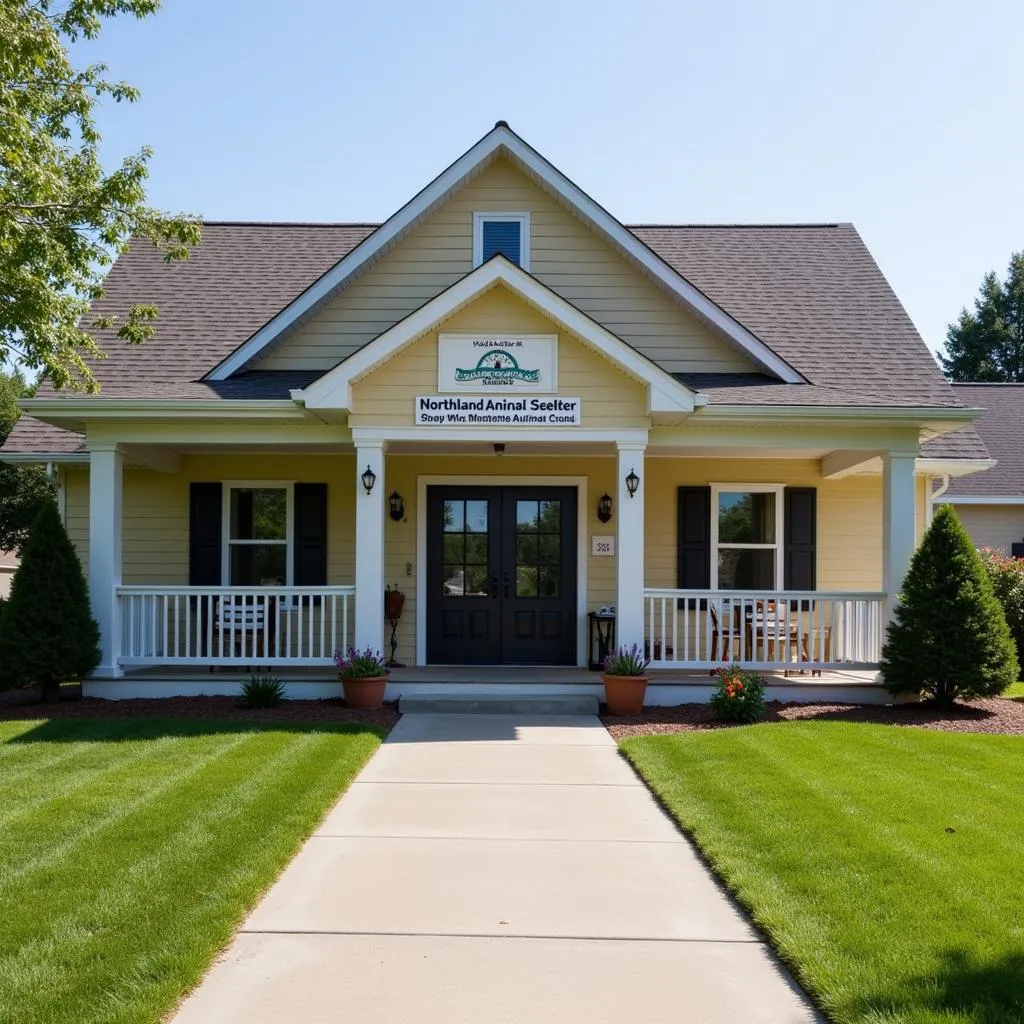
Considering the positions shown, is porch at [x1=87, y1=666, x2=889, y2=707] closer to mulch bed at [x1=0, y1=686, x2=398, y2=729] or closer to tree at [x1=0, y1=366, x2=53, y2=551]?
mulch bed at [x1=0, y1=686, x2=398, y2=729]

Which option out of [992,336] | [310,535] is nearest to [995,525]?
[310,535]

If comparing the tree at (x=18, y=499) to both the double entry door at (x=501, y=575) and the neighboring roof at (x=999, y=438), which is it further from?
the neighboring roof at (x=999, y=438)

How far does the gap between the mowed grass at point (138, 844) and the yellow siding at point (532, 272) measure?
5323mm

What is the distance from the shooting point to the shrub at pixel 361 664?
33.4 ft

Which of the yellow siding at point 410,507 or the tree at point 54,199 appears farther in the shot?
the yellow siding at point 410,507

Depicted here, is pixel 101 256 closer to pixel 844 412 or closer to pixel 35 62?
pixel 35 62

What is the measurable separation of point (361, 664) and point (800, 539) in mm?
6218

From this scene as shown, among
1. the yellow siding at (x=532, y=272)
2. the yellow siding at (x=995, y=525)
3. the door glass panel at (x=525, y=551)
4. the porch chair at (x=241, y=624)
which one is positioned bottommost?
the porch chair at (x=241, y=624)

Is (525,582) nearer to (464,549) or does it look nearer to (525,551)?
(525,551)

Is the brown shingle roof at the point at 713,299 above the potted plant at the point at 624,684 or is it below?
above

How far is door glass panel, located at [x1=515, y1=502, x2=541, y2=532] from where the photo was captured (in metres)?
12.8

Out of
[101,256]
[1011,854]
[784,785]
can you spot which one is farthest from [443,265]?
[1011,854]

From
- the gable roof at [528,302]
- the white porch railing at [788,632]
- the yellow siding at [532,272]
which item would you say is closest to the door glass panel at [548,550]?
the white porch railing at [788,632]

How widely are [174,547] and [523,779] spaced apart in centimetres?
727
